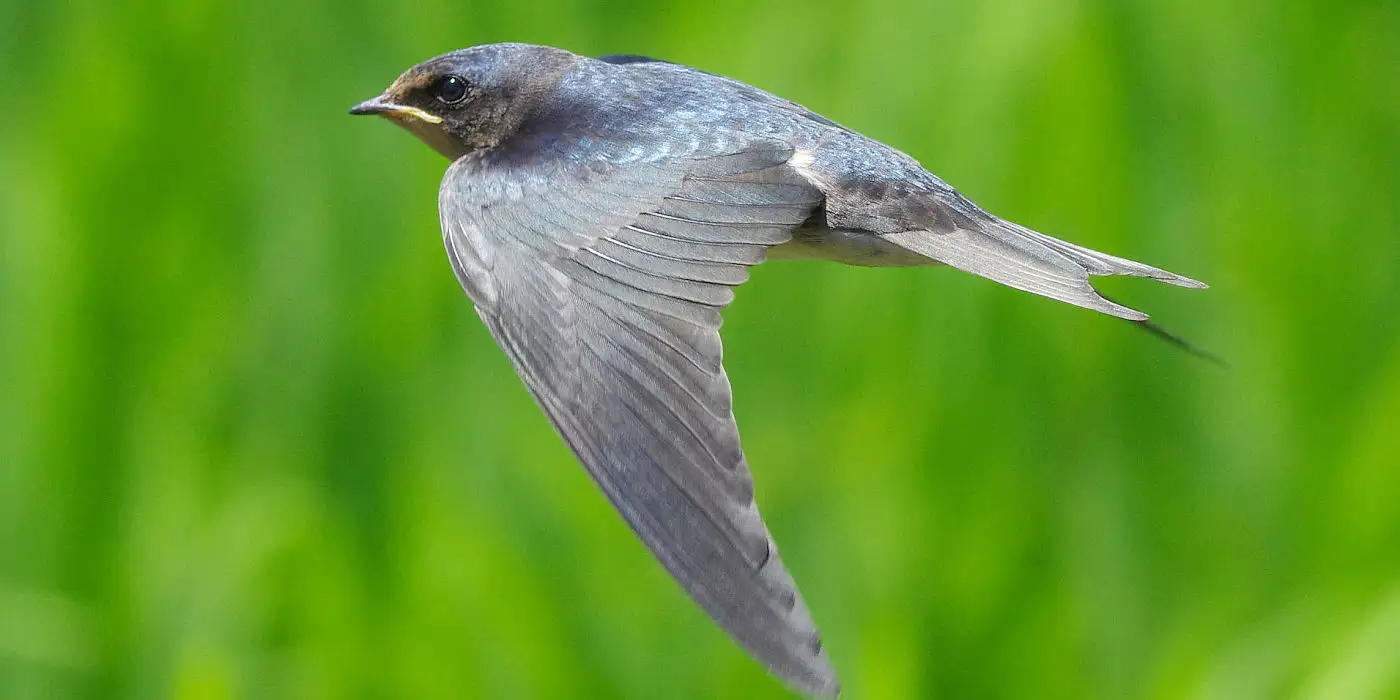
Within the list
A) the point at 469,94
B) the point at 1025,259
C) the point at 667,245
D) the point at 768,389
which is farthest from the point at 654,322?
the point at 768,389

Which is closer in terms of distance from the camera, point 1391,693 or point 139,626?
point 1391,693

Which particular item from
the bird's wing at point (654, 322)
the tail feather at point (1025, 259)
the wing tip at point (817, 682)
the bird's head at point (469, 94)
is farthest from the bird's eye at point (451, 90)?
the wing tip at point (817, 682)

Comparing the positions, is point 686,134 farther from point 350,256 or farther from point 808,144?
point 350,256

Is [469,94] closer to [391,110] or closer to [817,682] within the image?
[391,110]

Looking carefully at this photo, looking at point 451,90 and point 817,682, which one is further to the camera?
point 451,90

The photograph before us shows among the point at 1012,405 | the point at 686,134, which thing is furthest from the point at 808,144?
the point at 1012,405

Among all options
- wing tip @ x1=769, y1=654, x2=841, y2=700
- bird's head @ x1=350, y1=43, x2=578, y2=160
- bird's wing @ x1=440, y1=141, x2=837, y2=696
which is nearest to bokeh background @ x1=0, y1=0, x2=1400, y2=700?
bird's head @ x1=350, y1=43, x2=578, y2=160
